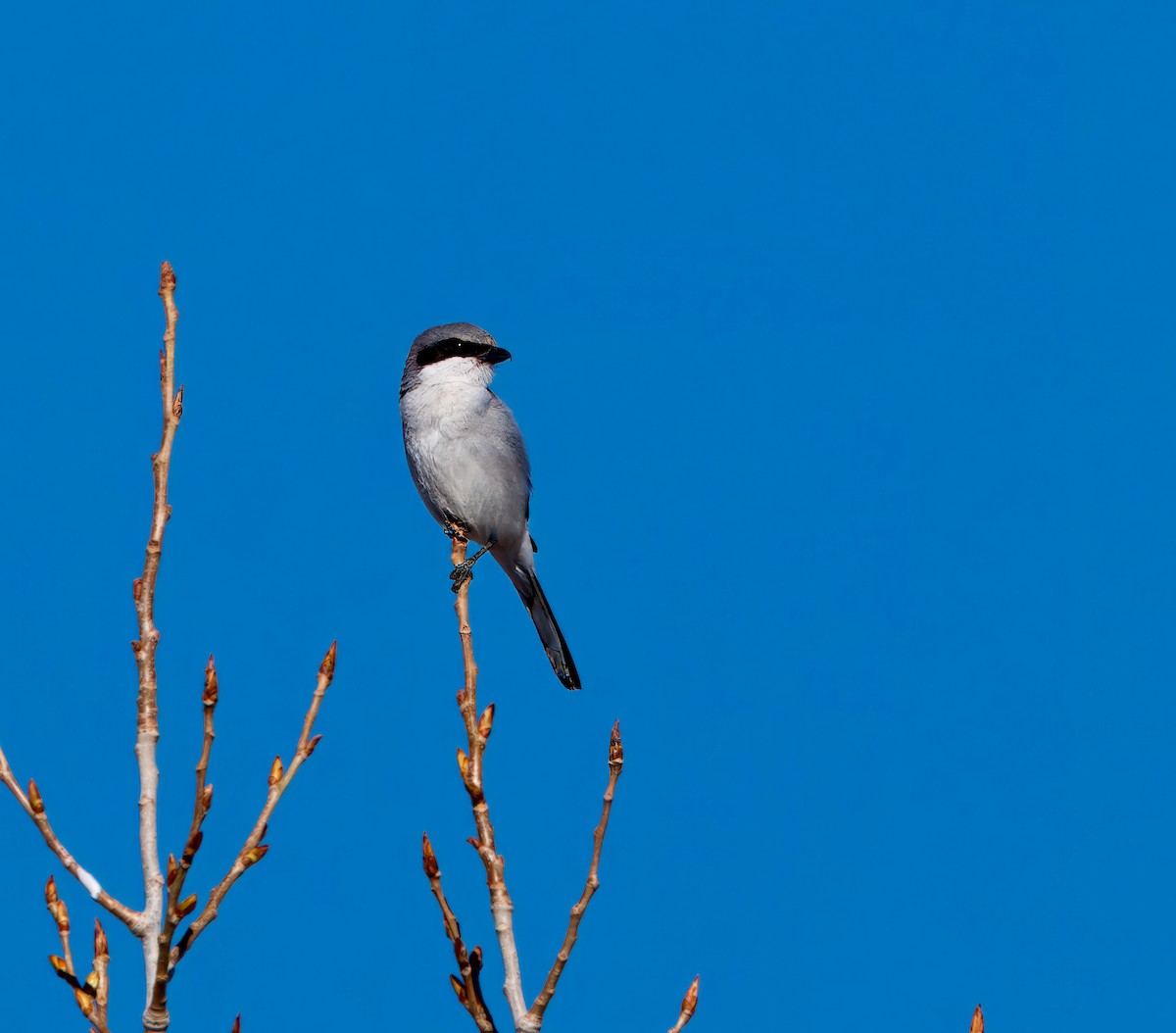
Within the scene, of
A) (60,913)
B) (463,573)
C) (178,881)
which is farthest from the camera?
(463,573)

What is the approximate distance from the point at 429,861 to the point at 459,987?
27 cm

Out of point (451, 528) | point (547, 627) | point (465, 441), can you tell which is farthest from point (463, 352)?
point (547, 627)

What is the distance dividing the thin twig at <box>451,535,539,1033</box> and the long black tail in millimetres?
4380

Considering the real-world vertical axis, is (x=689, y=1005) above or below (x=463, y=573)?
below

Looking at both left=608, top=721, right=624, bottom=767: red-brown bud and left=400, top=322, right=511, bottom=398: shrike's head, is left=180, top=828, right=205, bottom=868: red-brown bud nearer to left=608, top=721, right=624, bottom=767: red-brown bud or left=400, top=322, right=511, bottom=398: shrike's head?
left=608, top=721, right=624, bottom=767: red-brown bud

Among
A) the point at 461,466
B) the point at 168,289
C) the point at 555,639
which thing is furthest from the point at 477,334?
the point at 168,289

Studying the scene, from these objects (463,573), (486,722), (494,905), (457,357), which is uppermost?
(457,357)

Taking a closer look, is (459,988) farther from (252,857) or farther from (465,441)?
(465,441)

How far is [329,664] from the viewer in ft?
9.82

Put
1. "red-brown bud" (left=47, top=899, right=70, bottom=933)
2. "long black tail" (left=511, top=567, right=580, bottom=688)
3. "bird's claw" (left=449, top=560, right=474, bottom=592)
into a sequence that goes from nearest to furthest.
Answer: "red-brown bud" (left=47, top=899, right=70, bottom=933) → "bird's claw" (left=449, top=560, right=474, bottom=592) → "long black tail" (left=511, top=567, right=580, bottom=688)

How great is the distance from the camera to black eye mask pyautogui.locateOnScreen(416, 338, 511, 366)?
7.18 meters

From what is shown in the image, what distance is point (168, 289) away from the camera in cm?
299

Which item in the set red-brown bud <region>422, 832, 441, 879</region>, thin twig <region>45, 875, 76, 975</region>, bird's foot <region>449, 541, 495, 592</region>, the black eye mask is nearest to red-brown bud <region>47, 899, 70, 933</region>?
thin twig <region>45, 875, 76, 975</region>

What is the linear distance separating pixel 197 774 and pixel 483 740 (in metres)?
0.71
